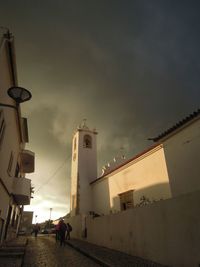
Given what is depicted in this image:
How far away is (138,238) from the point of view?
27.7 ft

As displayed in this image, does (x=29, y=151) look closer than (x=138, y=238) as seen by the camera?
No

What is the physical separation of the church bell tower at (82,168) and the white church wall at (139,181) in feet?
8.23

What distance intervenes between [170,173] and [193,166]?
138cm

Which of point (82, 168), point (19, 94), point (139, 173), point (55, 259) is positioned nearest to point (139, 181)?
point (139, 173)

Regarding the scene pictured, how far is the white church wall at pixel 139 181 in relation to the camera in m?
11.5

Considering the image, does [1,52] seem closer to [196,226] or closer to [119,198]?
[196,226]

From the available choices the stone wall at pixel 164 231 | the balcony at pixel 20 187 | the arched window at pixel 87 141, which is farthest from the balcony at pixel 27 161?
the arched window at pixel 87 141

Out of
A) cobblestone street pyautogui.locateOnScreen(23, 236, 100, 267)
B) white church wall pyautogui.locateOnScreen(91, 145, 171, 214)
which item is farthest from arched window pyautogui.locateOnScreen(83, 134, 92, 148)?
cobblestone street pyautogui.locateOnScreen(23, 236, 100, 267)

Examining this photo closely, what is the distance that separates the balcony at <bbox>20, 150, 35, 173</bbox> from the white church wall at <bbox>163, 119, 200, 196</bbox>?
32.8ft

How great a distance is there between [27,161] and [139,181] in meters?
8.87

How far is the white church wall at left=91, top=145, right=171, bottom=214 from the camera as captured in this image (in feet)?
37.9

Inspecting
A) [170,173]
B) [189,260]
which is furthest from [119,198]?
[189,260]

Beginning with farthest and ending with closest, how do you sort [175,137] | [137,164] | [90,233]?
[90,233]
[137,164]
[175,137]

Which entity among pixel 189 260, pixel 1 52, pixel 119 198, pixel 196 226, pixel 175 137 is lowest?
pixel 189 260
